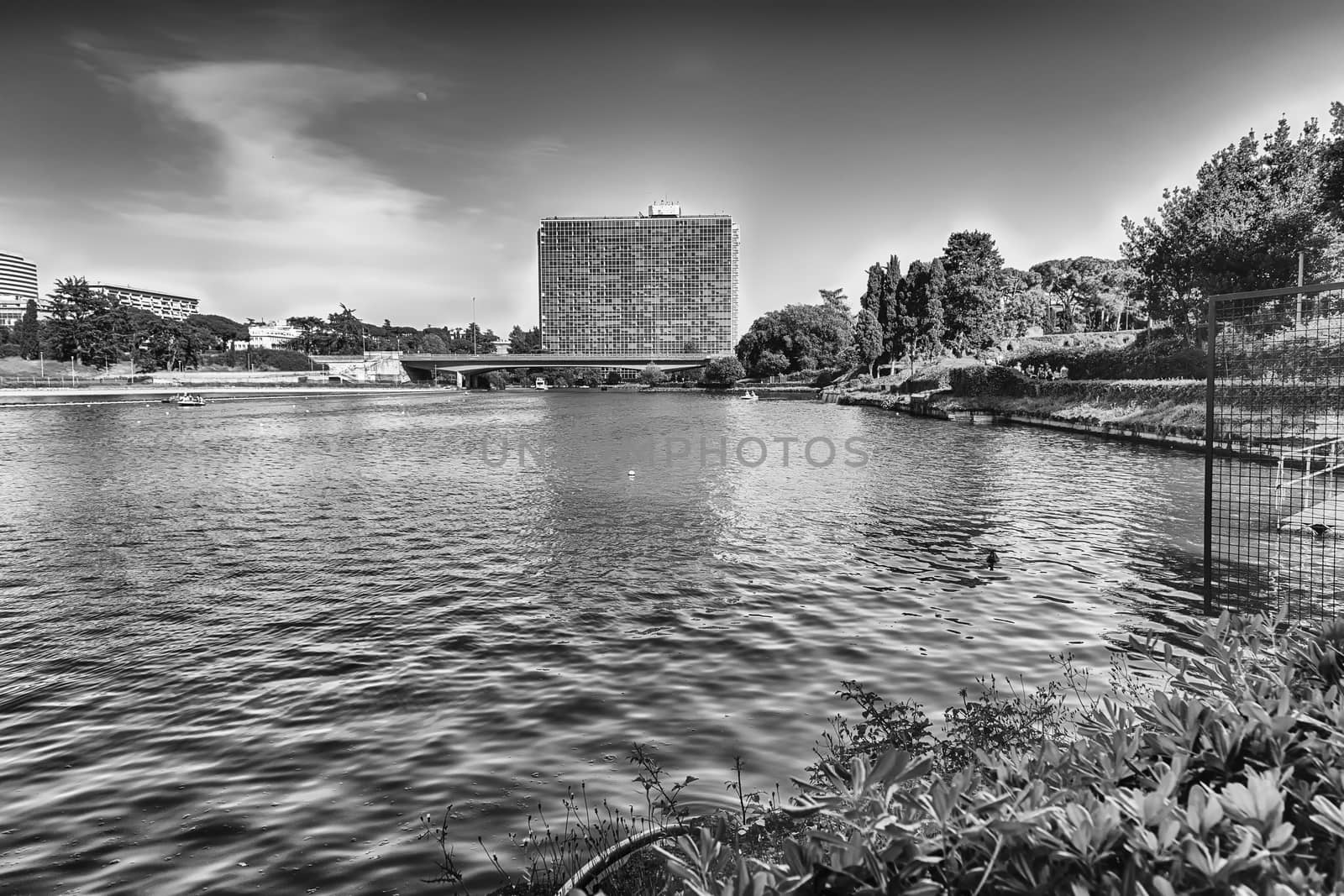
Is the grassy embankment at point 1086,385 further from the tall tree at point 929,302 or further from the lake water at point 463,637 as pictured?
the lake water at point 463,637

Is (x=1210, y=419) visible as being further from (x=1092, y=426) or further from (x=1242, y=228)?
(x=1242, y=228)

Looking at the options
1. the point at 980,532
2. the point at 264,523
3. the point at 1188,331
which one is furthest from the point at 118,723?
the point at 1188,331

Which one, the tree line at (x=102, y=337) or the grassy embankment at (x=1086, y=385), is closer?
the grassy embankment at (x=1086, y=385)

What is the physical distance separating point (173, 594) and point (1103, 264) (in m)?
145

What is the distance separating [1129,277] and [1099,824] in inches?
2753

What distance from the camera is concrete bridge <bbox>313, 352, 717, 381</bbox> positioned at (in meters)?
148

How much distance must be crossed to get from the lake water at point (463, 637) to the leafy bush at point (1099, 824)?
12.2 feet

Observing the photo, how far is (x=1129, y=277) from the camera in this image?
6091cm

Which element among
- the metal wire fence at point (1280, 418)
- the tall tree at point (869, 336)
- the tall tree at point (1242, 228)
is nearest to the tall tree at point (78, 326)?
the tall tree at point (869, 336)

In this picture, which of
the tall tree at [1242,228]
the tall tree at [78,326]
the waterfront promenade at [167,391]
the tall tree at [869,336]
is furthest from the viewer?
the tall tree at [78,326]

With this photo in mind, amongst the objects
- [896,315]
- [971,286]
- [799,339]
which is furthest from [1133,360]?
[799,339]

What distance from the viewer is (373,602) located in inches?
469

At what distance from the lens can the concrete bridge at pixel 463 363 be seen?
486ft

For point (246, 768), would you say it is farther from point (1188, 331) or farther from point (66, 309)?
point (66, 309)
